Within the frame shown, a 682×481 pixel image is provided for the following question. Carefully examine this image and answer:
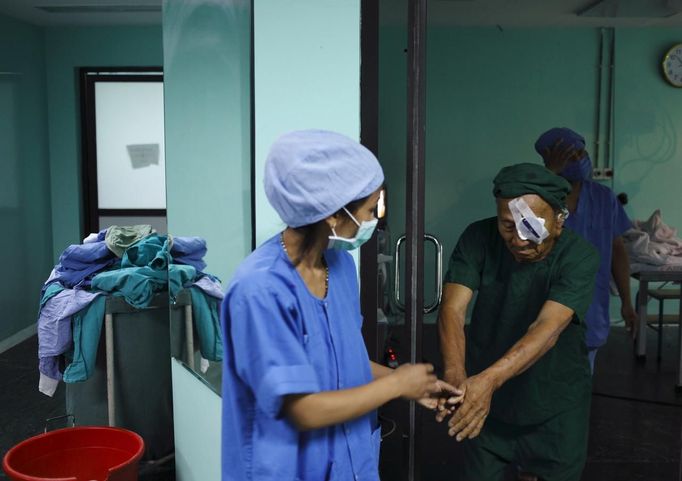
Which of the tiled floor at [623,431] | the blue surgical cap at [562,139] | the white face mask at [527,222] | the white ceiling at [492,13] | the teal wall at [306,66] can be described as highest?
the white ceiling at [492,13]

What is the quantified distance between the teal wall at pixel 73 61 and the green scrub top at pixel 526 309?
4.27 meters

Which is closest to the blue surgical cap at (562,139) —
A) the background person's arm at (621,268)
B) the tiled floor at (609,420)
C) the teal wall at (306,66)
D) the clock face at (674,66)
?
the background person's arm at (621,268)

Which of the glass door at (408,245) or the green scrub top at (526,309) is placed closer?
the glass door at (408,245)

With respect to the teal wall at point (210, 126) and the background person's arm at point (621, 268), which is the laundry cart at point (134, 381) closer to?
the teal wall at point (210, 126)

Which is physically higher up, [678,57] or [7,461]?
[678,57]

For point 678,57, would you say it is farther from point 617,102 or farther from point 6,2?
point 6,2

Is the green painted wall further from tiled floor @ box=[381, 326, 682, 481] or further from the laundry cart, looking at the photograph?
the laundry cart

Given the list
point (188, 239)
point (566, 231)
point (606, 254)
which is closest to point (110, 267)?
point (188, 239)

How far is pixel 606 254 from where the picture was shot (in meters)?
3.33

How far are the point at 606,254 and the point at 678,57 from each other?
306cm

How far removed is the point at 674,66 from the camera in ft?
18.7

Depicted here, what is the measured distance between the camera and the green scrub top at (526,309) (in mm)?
2098

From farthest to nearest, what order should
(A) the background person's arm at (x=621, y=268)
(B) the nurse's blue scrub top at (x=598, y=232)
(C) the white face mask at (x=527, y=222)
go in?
(A) the background person's arm at (x=621, y=268), (B) the nurse's blue scrub top at (x=598, y=232), (C) the white face mask at (x=527, y=222)


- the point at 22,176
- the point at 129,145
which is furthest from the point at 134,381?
the point at 129,145
